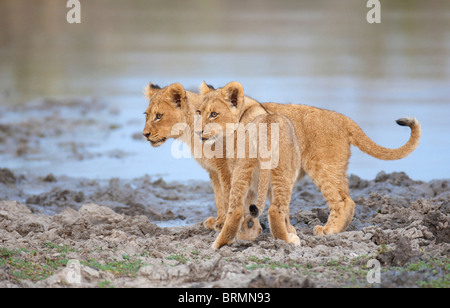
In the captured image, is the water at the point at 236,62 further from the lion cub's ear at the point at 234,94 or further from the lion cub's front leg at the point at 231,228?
the lion cub's front leg at the point at 231,228

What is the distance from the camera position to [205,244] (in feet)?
20.8

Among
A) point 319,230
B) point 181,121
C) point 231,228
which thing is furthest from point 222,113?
point 319,230

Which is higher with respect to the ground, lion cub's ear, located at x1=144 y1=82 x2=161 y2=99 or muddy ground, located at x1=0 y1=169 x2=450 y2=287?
lion cub's ear, located at x1=144 y1=82 x2=161 y2=99

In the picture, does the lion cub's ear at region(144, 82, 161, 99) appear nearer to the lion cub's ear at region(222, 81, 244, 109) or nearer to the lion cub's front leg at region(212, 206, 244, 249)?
the lion cub's ear at region(222, 81, 244, 109)

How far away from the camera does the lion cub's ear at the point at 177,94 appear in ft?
22.1

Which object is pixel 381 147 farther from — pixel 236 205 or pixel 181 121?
pixel 181 121

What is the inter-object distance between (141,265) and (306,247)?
1331 millimetres

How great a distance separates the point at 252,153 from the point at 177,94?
1036 mm

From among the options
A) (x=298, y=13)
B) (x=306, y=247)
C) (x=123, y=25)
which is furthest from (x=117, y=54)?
(x=306, y=247)

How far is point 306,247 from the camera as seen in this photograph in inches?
239

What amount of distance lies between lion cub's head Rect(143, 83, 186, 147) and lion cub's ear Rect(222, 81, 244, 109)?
0.52m

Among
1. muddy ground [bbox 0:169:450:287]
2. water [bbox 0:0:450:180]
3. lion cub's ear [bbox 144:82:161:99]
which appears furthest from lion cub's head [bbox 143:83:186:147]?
water [bbox 0:0:450:180]

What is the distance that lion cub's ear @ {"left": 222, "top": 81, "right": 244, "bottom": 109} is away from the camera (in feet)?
21.0
